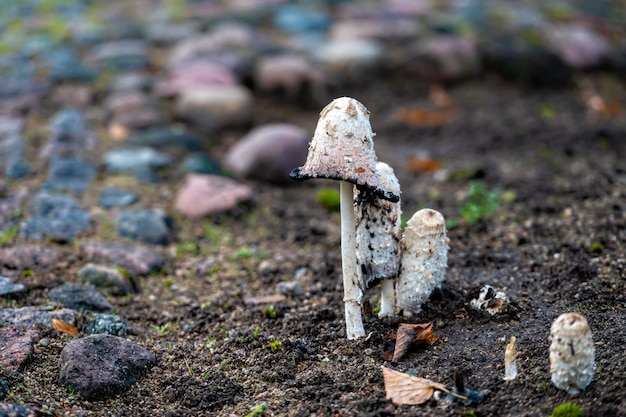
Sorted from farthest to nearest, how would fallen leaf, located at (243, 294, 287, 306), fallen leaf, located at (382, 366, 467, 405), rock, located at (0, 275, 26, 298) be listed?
1. fallen leaf, located at (243, 294, 287, 306)
2. rock, located at (0, 275, 26, 298)
3. fallen leaf, located at (382, 366, 467, 405)

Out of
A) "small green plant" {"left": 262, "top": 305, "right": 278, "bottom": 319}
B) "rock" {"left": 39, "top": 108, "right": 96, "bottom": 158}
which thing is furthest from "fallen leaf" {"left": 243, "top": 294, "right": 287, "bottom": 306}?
"rock" {"left": 39, "top": 108, "right": 96, "bottom": 158}

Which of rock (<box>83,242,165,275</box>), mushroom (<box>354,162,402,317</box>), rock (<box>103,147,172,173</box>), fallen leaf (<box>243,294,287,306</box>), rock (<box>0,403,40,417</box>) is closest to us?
rock (<box>0,403,40,417</box>)

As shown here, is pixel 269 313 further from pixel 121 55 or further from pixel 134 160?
pixel 121 55

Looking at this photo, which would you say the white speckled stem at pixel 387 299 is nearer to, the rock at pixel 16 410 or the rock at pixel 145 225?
the rock at pixel 16 410

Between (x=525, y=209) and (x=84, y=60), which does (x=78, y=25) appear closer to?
(x=84, y=60)

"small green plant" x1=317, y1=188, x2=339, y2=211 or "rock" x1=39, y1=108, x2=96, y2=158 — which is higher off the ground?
"rock" x1=39, y1=108, x2=96, y2=158

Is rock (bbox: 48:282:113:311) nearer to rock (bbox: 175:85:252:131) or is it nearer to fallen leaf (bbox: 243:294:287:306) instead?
fallen leaf (bbox: 243:294:287:306)
